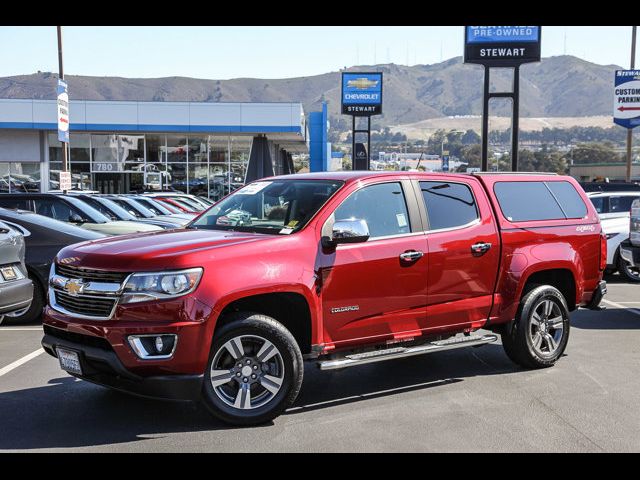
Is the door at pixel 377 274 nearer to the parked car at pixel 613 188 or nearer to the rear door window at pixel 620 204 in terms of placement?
the rear door window at pixel 620 204

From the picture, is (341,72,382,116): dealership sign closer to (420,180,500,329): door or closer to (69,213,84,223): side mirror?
(69,213,84,223): side mirror

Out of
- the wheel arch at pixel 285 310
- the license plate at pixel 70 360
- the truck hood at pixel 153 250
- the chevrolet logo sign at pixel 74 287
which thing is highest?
the truck hood at pixel 153 250

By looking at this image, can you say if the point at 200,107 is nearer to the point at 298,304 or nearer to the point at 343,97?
the point at 343,97

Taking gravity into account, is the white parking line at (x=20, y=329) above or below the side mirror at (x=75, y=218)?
below

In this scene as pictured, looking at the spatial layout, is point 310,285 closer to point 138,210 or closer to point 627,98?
point 138,210

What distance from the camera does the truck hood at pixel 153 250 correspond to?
5199 millimetres

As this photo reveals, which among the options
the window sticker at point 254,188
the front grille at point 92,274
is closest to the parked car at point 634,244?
the window sticker at point 254,188

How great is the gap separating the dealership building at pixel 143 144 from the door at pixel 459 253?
101 ft

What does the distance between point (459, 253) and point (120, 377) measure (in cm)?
317

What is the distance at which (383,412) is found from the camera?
5875mm

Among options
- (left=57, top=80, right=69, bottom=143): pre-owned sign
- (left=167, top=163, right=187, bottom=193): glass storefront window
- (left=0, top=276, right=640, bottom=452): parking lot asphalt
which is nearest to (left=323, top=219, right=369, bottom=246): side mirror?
(left=0, top=276, right=640, bottom=452): parking lot asphalt

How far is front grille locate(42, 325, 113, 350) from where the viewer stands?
17.2 feet

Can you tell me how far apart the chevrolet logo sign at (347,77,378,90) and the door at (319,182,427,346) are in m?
45.5

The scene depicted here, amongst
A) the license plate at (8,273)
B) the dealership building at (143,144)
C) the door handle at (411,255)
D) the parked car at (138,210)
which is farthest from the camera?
the dealership building at (143,144)
